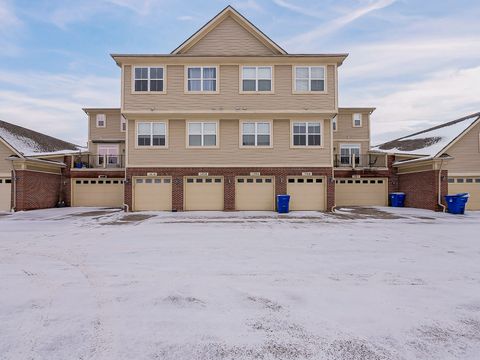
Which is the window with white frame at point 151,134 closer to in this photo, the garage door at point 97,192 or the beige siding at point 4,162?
the garage door at point 97,192

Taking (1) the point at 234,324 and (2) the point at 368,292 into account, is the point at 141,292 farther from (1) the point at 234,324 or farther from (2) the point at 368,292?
(2) the point at 368,292

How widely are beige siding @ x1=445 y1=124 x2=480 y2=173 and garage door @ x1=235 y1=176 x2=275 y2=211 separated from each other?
42.6 ft

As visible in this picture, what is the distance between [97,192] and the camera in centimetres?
2175

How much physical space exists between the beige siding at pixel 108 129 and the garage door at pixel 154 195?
972 centimetres

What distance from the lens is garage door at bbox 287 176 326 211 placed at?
1791 cm

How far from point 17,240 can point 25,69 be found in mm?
33984

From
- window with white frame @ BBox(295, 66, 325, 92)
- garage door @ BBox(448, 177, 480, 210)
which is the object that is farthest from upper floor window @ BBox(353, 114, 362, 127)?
window with white frame @ BBox(295, 66, 325, 92)

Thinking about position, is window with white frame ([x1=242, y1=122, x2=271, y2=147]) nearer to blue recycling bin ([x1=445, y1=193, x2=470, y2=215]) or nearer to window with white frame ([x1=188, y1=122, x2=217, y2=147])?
window with white frame ([x1=188, y1=122, x2=217, y2=147])

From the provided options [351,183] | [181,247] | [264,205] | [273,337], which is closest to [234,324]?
[273,337]

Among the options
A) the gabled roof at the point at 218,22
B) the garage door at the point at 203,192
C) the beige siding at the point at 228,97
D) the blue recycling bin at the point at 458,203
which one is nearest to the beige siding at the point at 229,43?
the gabled roof at the point at 218,22

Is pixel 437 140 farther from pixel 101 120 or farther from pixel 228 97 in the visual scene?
pixel 101 120

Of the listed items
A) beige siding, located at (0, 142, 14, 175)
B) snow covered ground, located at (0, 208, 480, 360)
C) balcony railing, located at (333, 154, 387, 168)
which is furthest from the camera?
balcony railing, located at (333, 154, 387, 168)

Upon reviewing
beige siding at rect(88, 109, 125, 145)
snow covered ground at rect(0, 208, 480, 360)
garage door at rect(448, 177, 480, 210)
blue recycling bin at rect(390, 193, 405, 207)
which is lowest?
snow covered ground at rect(0, 208, 480, 360)

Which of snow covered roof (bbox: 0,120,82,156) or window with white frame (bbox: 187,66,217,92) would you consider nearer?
window with white frame (bbox: 187,66,217,92)
